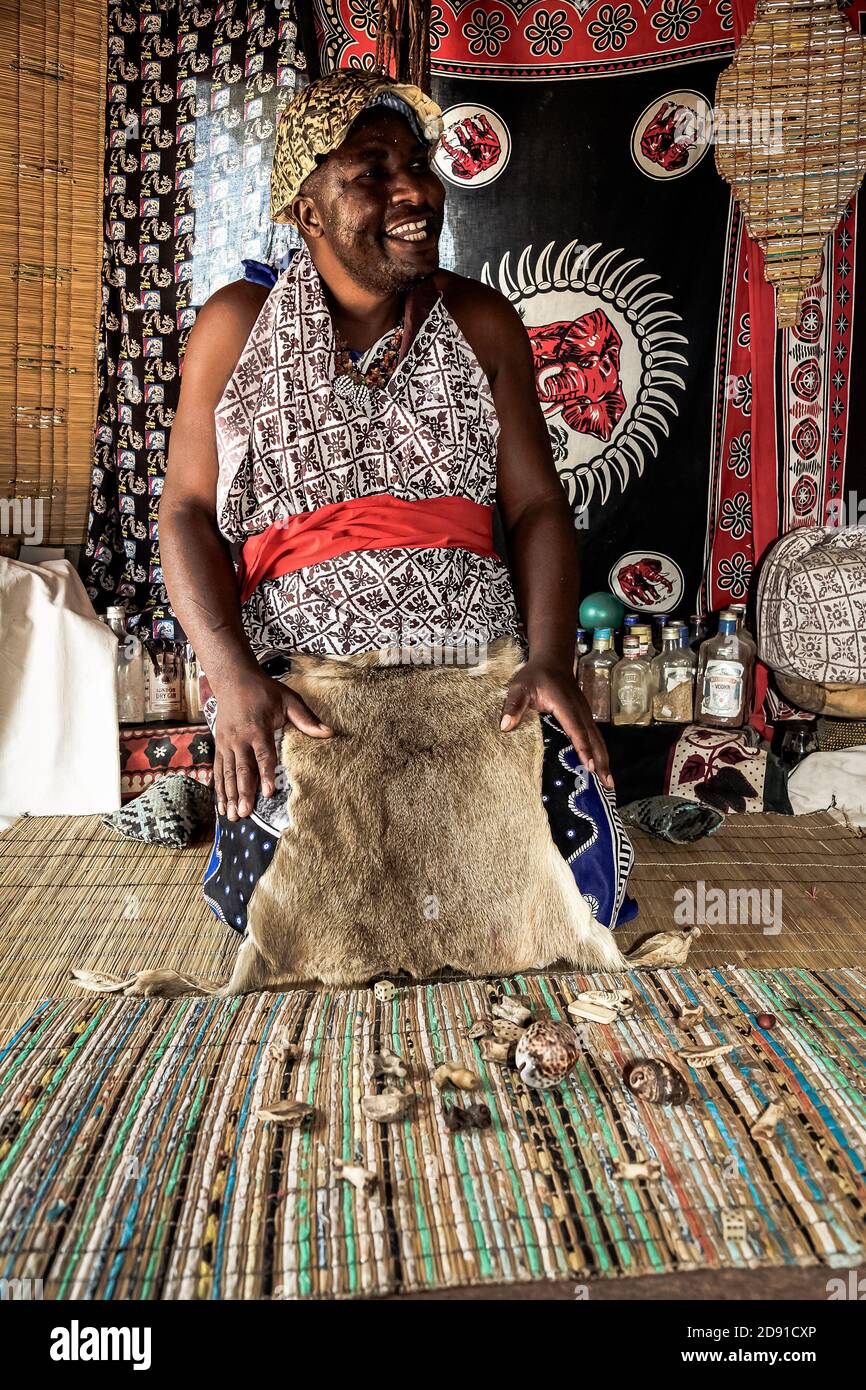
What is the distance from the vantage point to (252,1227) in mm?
1020

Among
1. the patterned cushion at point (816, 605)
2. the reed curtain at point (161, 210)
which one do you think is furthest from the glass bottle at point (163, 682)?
the patterned cushion at point (816, 605)

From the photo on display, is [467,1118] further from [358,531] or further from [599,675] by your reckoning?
[599,675]

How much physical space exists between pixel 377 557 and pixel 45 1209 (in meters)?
1.15

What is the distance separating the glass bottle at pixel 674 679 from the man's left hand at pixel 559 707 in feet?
4.08

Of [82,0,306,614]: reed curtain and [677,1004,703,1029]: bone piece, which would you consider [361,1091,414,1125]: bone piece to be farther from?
[82,0,306,614]: reed curtain

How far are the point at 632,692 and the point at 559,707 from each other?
1301 mm

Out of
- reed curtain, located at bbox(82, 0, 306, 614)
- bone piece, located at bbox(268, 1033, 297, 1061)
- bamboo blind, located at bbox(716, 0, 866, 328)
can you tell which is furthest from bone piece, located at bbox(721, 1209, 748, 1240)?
bamboo blind, located at bbox(716, 0, 866, 328)

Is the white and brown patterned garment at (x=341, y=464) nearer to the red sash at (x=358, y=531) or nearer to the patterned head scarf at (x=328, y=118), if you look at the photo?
the red sash at (x=358, y=531)

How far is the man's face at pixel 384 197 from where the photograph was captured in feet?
5.98

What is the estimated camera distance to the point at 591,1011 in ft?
4.66

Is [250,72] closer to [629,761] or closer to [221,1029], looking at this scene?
[629,761]

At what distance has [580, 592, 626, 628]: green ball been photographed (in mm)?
3051

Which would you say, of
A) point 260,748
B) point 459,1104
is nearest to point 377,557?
point 260,748

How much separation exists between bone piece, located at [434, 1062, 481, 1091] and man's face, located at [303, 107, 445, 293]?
1.31 metres
